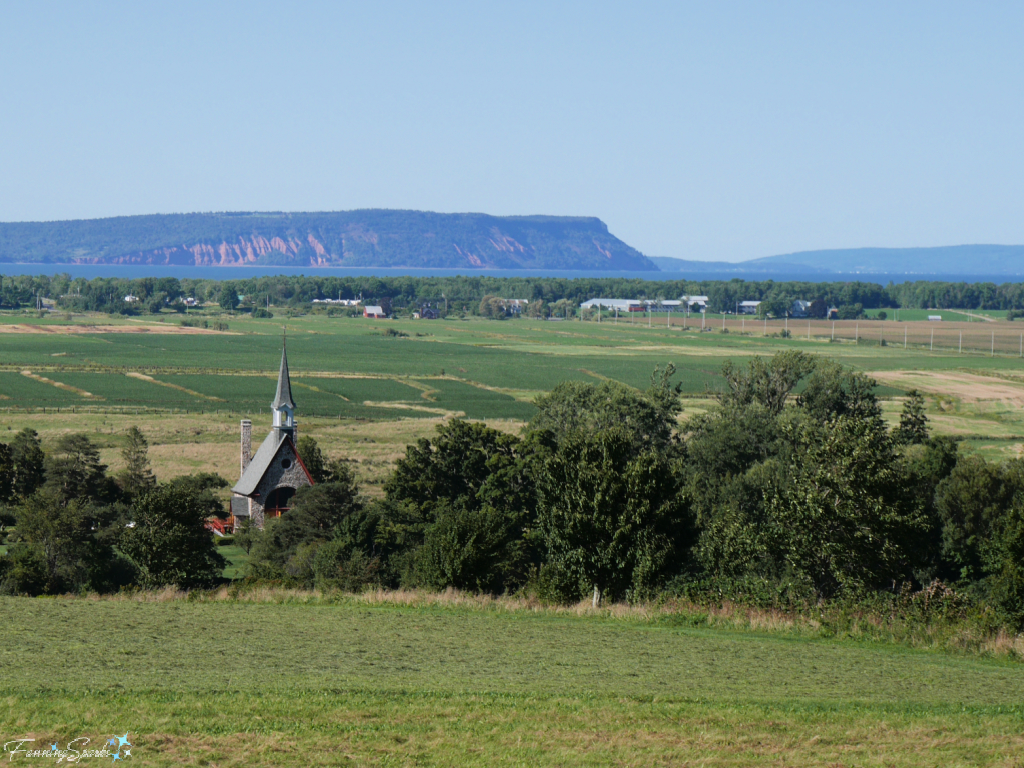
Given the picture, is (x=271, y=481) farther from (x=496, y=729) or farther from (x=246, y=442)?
(x=496, y=729)

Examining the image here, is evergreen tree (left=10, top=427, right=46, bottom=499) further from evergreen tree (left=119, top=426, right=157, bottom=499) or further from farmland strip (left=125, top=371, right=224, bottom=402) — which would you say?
farmland strip (left=125, top=371, right=224, bottom=402)

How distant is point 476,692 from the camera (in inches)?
653

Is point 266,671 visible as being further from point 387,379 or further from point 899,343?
point 899,343

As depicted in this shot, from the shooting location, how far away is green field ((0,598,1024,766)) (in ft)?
45.2

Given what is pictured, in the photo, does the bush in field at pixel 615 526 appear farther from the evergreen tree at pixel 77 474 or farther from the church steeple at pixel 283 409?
the evergreen tree at pixel 77 474

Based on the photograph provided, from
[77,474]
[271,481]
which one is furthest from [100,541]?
[271,481]

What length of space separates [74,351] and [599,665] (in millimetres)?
131120

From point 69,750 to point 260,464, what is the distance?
4052 centimetres

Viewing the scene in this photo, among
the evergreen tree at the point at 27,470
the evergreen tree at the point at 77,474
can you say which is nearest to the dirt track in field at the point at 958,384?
the evergreen tree at the point at 77,474

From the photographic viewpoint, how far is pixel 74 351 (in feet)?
453

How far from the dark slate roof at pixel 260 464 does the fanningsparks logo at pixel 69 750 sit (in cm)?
3932

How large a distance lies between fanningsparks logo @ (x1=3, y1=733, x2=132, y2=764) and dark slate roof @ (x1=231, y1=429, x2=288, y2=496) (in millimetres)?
39325

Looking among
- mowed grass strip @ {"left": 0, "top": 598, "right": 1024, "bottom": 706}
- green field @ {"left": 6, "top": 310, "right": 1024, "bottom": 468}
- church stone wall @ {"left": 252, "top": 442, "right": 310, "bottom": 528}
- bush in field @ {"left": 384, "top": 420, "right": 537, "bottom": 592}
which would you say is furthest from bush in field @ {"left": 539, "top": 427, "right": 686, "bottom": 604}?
green field @ {"left": 6, "top": 310, "right": 1024, "bottom": 468}

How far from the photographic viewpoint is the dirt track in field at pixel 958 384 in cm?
10462
